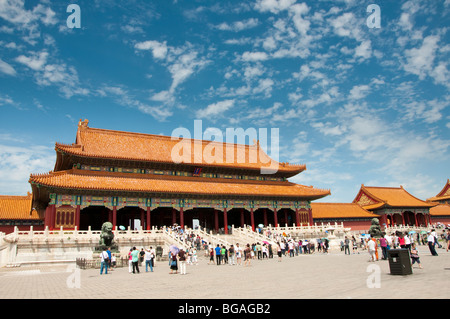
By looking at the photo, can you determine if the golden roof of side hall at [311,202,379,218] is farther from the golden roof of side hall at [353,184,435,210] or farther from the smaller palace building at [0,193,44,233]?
the smaller palace building at [0,193,44,233]

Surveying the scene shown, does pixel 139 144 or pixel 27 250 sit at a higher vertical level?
pixel 139 144

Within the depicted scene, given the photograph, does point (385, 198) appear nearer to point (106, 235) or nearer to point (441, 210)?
point (441, 210)

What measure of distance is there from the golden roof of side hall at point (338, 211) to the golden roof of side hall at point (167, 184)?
728 centimetres

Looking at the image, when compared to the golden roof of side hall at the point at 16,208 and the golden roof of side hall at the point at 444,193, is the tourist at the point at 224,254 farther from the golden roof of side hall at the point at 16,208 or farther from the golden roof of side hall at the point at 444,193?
the golden roof of side hall at the point at 444,193

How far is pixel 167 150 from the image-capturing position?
42188 mm

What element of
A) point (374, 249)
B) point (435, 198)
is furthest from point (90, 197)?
point (435, 198)

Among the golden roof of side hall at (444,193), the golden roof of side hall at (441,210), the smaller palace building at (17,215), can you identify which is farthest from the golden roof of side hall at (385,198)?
the smaller palace building at (17,215)

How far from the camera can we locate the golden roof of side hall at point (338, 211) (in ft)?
165

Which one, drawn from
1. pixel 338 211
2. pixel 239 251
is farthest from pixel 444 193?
pixel 239 251

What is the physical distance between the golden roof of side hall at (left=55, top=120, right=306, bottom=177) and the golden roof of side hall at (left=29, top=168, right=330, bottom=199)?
189 cm

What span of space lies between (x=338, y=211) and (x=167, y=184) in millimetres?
28495

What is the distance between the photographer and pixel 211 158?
141ft

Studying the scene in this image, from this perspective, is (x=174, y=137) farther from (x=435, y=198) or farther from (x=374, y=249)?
(x=435, y=198)
